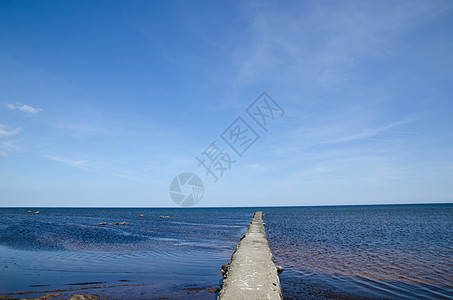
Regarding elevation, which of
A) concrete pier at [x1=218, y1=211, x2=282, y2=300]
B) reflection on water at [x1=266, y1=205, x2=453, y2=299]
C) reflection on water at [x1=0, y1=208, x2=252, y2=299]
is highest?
concrete pier at [x1=218, y1=211, x2=282, y2=300]

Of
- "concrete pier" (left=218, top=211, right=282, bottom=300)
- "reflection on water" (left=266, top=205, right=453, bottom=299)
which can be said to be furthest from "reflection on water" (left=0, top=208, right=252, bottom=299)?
"reflection on water" (left=266, top=205, right=453, bottom=299)

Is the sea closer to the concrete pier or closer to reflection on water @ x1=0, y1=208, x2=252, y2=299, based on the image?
reflection on water @ x1=0, y1=208, x2=252, y2=299

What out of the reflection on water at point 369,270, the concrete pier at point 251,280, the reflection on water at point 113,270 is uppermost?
the concrete pier at point 251,280

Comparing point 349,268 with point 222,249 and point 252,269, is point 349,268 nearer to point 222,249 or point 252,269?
point 252,269

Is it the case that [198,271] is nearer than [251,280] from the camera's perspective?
No

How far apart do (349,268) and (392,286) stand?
2547 mm

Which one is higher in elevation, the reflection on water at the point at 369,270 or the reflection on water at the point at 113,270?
the reflection on water at the point at 113,270

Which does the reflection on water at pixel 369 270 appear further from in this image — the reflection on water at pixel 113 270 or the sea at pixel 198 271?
the reflection on water at pixel 113 270

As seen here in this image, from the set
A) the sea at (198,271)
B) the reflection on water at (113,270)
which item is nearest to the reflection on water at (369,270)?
the sea at (198,271)

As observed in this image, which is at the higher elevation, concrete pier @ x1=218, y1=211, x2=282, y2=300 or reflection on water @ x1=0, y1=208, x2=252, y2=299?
concrete pier @ x1=218, y1=211, x2=282, y2=300

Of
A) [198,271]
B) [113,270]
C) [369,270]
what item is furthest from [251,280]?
[369,270]

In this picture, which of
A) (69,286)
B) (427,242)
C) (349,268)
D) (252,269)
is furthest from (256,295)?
(427,242)

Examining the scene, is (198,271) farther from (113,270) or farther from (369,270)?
(369,270)

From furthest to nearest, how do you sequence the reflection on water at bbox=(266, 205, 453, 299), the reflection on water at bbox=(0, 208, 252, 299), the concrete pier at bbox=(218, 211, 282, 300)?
the reflection on water at bbox=(266, 205, 453, 299) < the reflection on water at bbox=(0, 208, 252, 299) < the concrete pier at bbox=(218, 211, 282, 300)
